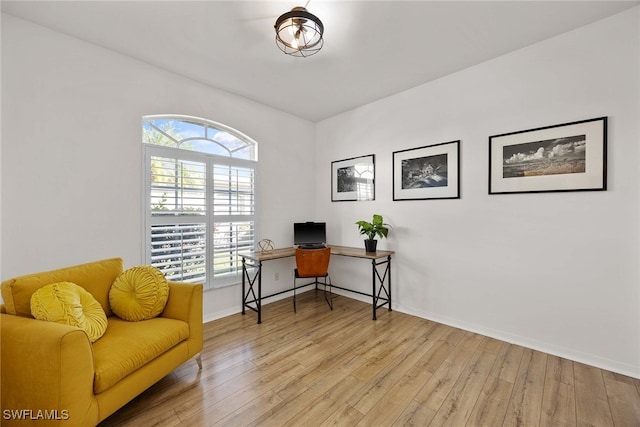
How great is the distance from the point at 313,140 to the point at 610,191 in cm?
369

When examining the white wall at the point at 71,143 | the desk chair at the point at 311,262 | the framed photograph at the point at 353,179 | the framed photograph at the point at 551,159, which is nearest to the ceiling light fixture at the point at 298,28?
the white wall at the point at 71,143

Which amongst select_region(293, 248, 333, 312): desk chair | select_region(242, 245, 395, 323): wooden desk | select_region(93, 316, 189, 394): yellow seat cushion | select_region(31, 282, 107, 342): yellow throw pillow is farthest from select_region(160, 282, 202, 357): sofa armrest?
select_region(293, 248, 333, 312): desk chair

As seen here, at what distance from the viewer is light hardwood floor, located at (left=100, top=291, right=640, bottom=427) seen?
1.72 m

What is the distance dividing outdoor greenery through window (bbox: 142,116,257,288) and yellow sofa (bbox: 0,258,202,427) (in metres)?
0.97

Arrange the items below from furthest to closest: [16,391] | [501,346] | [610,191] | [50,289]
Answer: [501,346]
[610,191]
[50,289]
[16,391]

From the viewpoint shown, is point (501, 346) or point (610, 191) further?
point (501, 346)

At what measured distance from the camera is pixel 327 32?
2.35 m

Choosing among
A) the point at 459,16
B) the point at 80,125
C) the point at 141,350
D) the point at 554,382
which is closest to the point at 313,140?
the point at 459,16

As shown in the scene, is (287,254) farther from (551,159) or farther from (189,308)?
(551,159)

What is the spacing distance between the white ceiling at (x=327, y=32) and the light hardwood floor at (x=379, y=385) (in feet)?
9.53

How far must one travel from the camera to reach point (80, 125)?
243 centimetres

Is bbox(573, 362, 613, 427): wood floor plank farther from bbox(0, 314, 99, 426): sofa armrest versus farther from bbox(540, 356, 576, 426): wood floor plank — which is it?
bbox(0, 314, 99, 426): sofa armrest

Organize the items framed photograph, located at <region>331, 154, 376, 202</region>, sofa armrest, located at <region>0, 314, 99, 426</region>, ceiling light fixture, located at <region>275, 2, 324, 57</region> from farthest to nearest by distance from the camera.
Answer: framed photograph, located at <region>331, 154, 376, 202</region> → ceiling light fixture, located at <region>275, 2, 324, 57</region> → sofa armrest, located at <region>0, 314, 99, 426</region>

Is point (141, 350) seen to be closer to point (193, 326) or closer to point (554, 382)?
point (193, 326)
